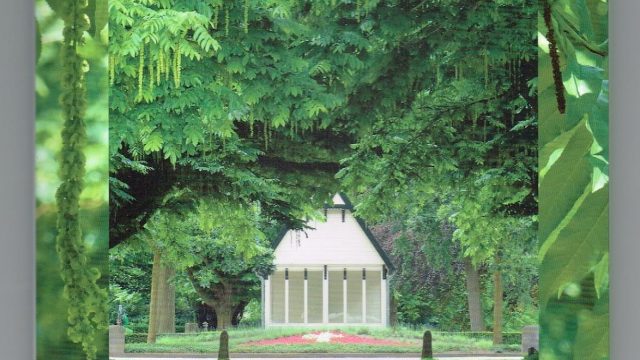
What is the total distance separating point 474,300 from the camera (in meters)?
4.21

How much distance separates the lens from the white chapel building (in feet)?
14.0

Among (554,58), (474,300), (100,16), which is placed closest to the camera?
(554,58)

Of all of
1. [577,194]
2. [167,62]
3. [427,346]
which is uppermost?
[167,62]

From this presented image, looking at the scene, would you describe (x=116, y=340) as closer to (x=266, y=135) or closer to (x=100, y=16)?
(x=266, y=135)

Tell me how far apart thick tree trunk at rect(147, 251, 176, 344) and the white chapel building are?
47 cm

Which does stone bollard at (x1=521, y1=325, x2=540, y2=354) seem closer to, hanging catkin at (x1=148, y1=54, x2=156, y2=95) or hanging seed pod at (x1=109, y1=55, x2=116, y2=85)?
hanging catkin at (x1=148, y1=54, x2=156, y2=95)

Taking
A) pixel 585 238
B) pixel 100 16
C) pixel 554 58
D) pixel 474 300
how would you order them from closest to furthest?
pixel 554 58
pixel 585 238
pixel 100 16
pixel 474 300

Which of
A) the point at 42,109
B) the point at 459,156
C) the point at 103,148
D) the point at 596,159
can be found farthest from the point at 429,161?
the point at 42,109

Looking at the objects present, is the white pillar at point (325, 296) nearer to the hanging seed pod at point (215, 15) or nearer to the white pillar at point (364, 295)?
the white pillar at point (364, 295)

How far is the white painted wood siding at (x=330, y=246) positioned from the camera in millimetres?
4266

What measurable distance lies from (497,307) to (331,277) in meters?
0.85
